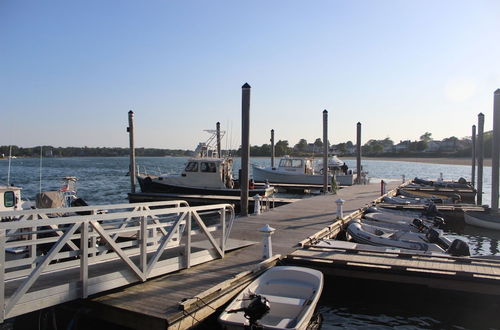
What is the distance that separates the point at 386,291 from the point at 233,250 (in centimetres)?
321

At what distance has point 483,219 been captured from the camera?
16.5 m

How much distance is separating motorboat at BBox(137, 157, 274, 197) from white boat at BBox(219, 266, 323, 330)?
1618 centimetres

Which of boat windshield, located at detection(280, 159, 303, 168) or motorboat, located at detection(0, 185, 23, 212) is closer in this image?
motorboat, located at detection(0, 185, 23, 212)

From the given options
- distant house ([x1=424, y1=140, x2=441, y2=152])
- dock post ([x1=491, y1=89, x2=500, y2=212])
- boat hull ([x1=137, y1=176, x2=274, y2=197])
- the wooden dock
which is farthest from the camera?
distant house ([x1=424, y1=140, x2=441, y2=152])

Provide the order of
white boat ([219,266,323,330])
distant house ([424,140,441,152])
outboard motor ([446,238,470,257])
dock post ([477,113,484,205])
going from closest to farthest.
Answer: white boat ([219,266,323,330])
outboard motor ([446,238,470,257])
dock post ([477,113,484,205])
distant house ([424,140,441,152])

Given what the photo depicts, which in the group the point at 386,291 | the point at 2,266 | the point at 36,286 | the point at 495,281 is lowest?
the point at 386,291

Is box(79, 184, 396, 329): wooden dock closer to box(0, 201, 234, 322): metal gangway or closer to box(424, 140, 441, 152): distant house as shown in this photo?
box(0, 201, 234, 322): metal gangway

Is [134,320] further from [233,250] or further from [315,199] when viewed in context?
[315,199]

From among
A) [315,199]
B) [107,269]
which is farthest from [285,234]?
[315,199]

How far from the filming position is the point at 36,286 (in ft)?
17.4

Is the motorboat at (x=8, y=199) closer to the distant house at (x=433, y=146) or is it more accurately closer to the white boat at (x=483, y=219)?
the white boat at (x=483, y=219)

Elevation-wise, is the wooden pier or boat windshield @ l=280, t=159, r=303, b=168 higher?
boat windshield @ l=280, t=159, r=303, b=168

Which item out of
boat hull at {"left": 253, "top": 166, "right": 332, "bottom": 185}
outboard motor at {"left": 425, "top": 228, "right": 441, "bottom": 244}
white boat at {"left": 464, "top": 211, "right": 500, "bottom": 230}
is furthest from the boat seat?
boat hull at {"left": 253, "top": 166, "right": 332, "bottom": 185}

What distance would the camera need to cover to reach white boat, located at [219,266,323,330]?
5566 mm
